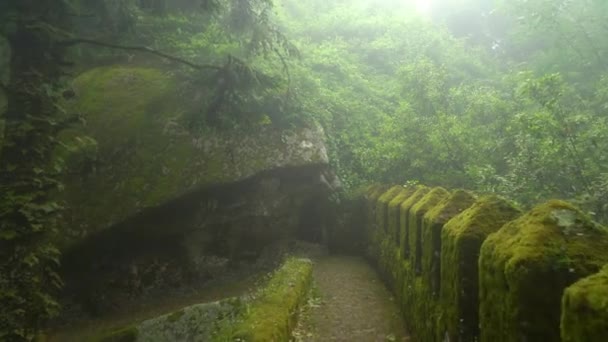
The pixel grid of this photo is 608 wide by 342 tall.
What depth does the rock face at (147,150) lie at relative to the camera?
1224cm

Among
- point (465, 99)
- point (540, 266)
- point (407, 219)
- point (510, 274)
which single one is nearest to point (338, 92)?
point (465, 99)

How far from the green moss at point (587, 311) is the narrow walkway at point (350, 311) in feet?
18.7

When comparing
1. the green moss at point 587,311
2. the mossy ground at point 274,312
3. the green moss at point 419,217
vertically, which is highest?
the green moss at point 419,217

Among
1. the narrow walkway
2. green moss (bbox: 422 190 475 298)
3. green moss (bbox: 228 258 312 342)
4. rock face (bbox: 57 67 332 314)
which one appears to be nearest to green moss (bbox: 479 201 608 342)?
green moss (bbox: 422 190 475 298)

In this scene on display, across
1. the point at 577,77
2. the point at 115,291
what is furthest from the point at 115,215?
the point at 577,77

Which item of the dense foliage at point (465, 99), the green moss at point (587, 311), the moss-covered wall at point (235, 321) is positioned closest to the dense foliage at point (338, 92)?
the dense foliage at point (465, 99)

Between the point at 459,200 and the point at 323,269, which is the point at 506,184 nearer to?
the point at 323,269

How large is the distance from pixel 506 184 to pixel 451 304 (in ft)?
27.5

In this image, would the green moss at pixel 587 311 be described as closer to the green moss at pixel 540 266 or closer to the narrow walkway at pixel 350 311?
the green moss at pixel 540 266

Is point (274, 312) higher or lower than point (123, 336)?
higher

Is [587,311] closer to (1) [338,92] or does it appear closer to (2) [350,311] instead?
(2) [350,311]

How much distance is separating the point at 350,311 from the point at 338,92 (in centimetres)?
1486

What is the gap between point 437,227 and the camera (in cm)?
612

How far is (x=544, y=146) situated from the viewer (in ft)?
39.0
